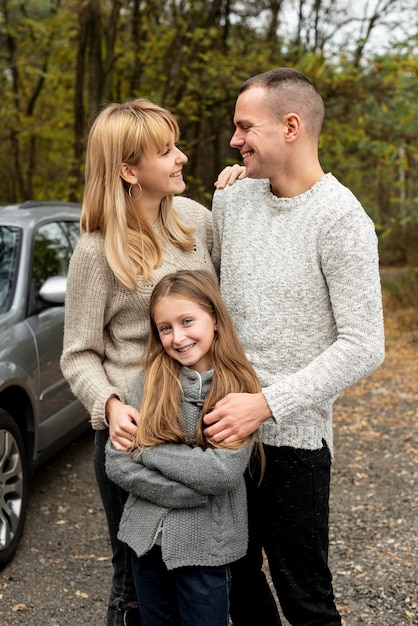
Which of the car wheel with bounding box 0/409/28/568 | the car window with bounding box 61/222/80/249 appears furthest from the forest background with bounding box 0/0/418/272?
the car wheel with bounding box 0/409/28/568

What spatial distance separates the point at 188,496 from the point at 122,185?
93 centimetres

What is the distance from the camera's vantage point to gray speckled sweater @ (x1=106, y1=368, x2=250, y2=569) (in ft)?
6.48

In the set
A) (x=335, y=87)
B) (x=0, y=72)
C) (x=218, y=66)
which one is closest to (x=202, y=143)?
(x=218, y=66)

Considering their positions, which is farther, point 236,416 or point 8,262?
point 8,262

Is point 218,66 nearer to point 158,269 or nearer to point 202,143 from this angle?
point 202,143

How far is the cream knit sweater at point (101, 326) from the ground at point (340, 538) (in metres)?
1.44

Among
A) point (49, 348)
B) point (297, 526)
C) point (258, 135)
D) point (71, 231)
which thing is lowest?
point (49, 348)

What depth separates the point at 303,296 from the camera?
6.88 ft

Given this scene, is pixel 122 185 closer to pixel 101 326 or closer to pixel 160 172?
pixel 160 172

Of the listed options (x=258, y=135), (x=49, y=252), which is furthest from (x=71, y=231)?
(x=258, y=135)

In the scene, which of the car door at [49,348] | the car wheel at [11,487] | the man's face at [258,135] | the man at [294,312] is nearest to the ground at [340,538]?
the car wheel at [11,487]

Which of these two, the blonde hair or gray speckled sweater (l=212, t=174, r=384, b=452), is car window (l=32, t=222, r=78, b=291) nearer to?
the blonde hair

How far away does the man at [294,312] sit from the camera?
198 centimetres

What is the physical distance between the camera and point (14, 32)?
11.3 metres
